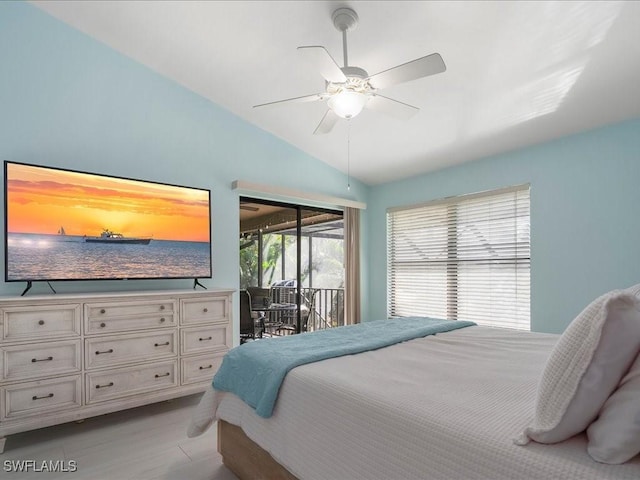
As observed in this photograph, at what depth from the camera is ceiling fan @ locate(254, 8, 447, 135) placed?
1896 mm

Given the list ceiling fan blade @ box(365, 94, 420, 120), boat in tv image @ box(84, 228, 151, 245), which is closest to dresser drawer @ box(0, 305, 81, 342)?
boat in tv image @ box(84, 228, 151, 245)

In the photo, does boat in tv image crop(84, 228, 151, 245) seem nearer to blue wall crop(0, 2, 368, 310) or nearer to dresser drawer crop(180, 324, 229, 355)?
blue wall crop(0, 2, 368, 310)

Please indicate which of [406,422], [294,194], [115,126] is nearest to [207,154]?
[115,126]

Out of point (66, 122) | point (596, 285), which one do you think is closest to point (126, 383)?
point (66, 122)

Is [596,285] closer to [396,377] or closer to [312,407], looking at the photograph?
[396,377]

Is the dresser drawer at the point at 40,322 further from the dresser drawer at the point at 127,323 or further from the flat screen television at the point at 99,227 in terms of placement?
the flat screen television at the point at 99,227

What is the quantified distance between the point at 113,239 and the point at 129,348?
881 millimetres

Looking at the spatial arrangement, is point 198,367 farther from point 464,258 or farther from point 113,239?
point 464,258

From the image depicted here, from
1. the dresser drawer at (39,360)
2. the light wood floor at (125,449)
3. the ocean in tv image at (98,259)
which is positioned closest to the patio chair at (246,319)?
the ocean in tv image at (98,259)

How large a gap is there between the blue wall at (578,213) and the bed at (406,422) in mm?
1537

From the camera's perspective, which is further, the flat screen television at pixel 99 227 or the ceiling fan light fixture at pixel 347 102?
the flat screen television at pixel 99 227

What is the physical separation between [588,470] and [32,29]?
4.06 metres

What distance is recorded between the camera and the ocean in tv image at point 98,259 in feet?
8.32

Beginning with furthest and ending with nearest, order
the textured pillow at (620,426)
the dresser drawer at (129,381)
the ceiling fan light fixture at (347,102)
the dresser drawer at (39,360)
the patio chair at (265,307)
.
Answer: the patio chair at (265,307) → the dresser drawer at (129,381) → the dresser drawer at (39,360) → the ceiling fan light fixture at (347,102) → the textured pillow at (620,426)
